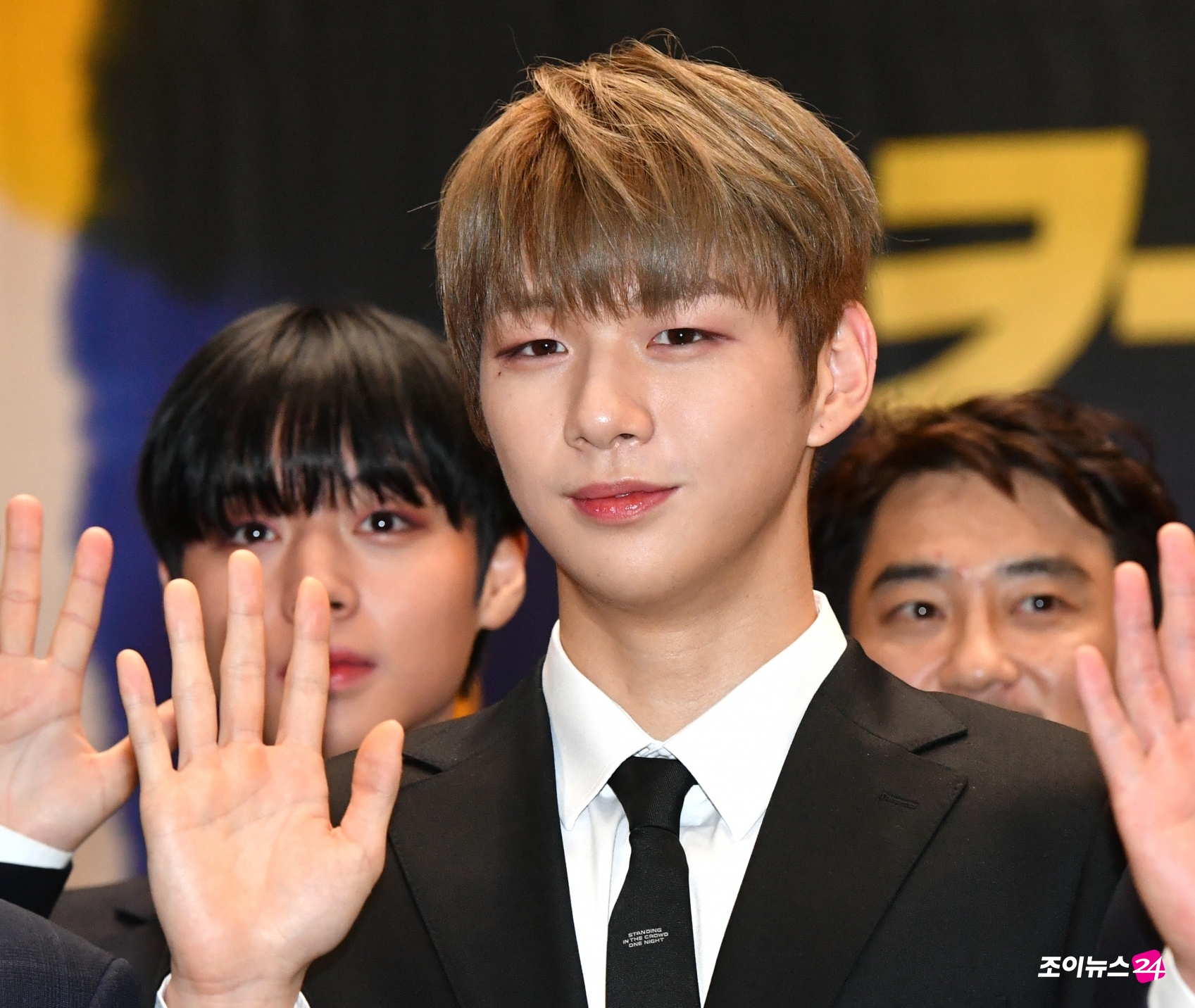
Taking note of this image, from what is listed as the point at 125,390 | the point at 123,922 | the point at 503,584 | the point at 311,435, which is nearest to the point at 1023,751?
the point at 503,584

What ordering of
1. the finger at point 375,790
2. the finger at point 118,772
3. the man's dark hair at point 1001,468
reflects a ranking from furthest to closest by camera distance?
1. the man's dark hair at point 1001,468
2. the finger at point 118,772
3. the finger at point 375,790

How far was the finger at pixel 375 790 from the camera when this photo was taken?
1628 millimetres

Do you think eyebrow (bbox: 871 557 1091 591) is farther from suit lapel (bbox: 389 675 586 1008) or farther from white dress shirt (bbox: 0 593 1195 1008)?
suit lapel (bbox: 389 675 586 1008)

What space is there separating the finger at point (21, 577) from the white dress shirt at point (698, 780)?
1.88 feet

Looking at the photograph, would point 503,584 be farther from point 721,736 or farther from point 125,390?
point 125,390

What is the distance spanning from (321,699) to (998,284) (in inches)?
83.4

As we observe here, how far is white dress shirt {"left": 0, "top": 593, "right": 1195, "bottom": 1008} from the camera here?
63.7 inches

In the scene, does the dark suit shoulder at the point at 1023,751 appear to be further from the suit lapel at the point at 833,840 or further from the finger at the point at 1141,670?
the finger at the point at 1141,670

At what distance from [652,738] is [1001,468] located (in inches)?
51.2

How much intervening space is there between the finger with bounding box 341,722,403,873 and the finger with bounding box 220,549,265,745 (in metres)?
0.12

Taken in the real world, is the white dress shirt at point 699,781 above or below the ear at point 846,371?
below

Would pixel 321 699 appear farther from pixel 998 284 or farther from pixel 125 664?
pixel 998 284

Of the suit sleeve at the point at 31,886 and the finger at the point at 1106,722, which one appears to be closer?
the finger at the point at 1106,722

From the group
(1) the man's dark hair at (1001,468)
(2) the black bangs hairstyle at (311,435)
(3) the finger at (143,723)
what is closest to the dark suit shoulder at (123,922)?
(2) the black bangs hairstyle at (311,435)
